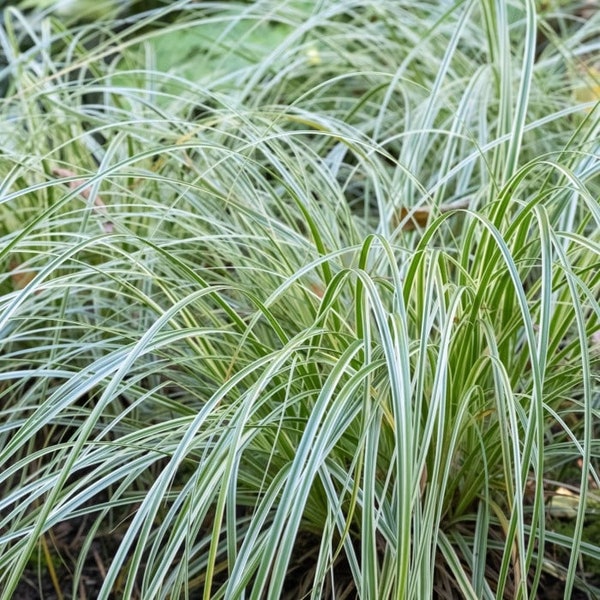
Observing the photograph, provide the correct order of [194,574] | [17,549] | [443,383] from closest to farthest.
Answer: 1. [443,383]
2. [17,549]
3. [194,574]

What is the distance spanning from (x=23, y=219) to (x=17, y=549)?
100 centimetres

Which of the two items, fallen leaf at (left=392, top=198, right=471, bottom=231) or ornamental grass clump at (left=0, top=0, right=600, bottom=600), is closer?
ornamental grass clump at (left=0, top=0, right=600, bottom=600)

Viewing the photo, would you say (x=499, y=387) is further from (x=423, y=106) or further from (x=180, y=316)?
(x=423, y=106)

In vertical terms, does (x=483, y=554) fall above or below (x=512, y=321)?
below

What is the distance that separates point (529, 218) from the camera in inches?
56.6

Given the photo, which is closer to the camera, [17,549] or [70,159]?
[17,549]

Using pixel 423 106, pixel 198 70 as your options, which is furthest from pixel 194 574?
pixel 198 70

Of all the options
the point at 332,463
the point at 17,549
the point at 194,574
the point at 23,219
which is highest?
the point at 23,219

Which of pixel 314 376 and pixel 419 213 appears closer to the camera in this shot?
pixel 314 376

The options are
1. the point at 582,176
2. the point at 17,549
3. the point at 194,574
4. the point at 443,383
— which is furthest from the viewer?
the point at 194,574

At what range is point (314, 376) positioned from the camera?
146cm

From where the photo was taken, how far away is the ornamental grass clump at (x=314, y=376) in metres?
1.19

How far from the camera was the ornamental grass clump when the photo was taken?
46.8 inches

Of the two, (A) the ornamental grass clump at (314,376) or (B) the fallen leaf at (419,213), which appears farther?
(B) the fallen leaf at (419,213)
